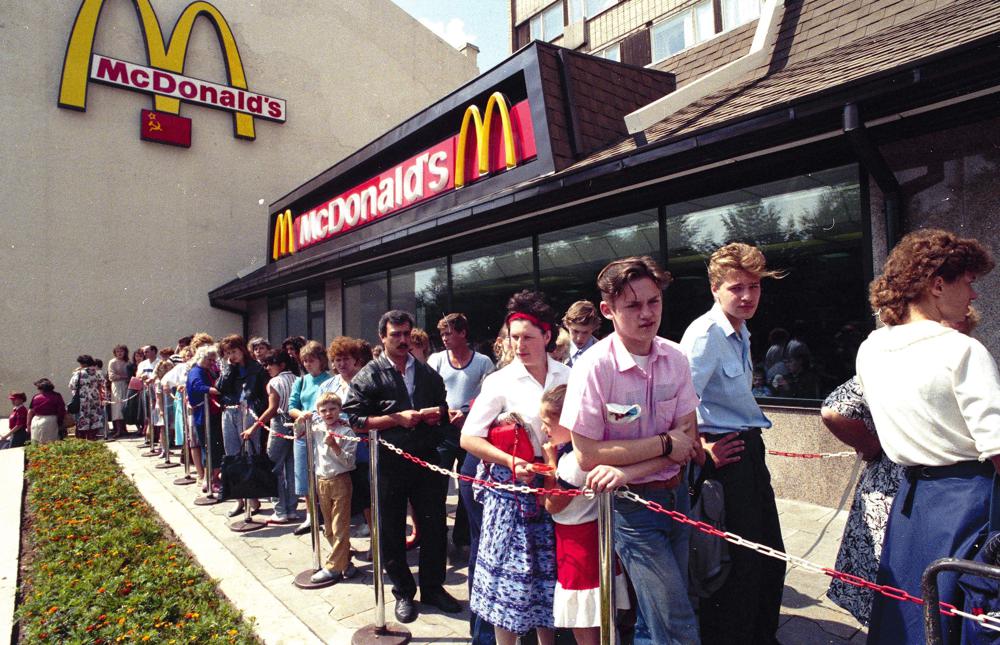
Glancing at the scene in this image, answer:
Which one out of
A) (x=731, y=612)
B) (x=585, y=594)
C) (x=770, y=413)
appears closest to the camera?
(x=585, y=594)

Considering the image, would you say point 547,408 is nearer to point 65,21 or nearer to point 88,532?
point 88,532

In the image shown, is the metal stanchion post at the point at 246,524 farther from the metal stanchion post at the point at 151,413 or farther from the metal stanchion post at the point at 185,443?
the metal stanchion post at the point at 151,413

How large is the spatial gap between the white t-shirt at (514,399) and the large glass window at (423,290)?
22.6 ft

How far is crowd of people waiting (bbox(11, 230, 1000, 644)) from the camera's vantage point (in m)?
1.98

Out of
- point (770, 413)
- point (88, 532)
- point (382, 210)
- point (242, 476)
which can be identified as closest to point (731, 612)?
point (770, 413)

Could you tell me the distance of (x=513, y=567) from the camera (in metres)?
2.56

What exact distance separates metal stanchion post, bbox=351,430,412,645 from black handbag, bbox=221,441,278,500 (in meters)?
2.51

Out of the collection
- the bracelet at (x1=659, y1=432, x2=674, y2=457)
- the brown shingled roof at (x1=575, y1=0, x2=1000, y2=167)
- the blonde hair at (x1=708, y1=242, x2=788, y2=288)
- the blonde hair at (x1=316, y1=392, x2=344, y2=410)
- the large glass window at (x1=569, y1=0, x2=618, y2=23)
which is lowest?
the bracelet at (x1=659, y1=432, x2=674, y2=457)

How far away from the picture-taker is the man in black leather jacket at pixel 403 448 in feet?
12.1

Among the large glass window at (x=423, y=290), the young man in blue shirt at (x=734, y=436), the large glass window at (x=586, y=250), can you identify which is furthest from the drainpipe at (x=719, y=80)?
the young man in blue shirt at (x=734, y=436)

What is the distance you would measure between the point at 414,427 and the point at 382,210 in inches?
301

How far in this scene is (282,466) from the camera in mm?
5852

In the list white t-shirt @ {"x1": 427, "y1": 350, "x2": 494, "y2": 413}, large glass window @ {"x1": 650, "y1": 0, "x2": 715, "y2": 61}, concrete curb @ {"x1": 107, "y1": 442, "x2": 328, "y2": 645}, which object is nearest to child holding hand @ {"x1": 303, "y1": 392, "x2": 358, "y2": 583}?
concrete curb @ {"x1": 107, "y1": 442, "x2": 328, "y2": 645}

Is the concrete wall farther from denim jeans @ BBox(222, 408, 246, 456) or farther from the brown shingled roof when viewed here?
the brown shingled roof
